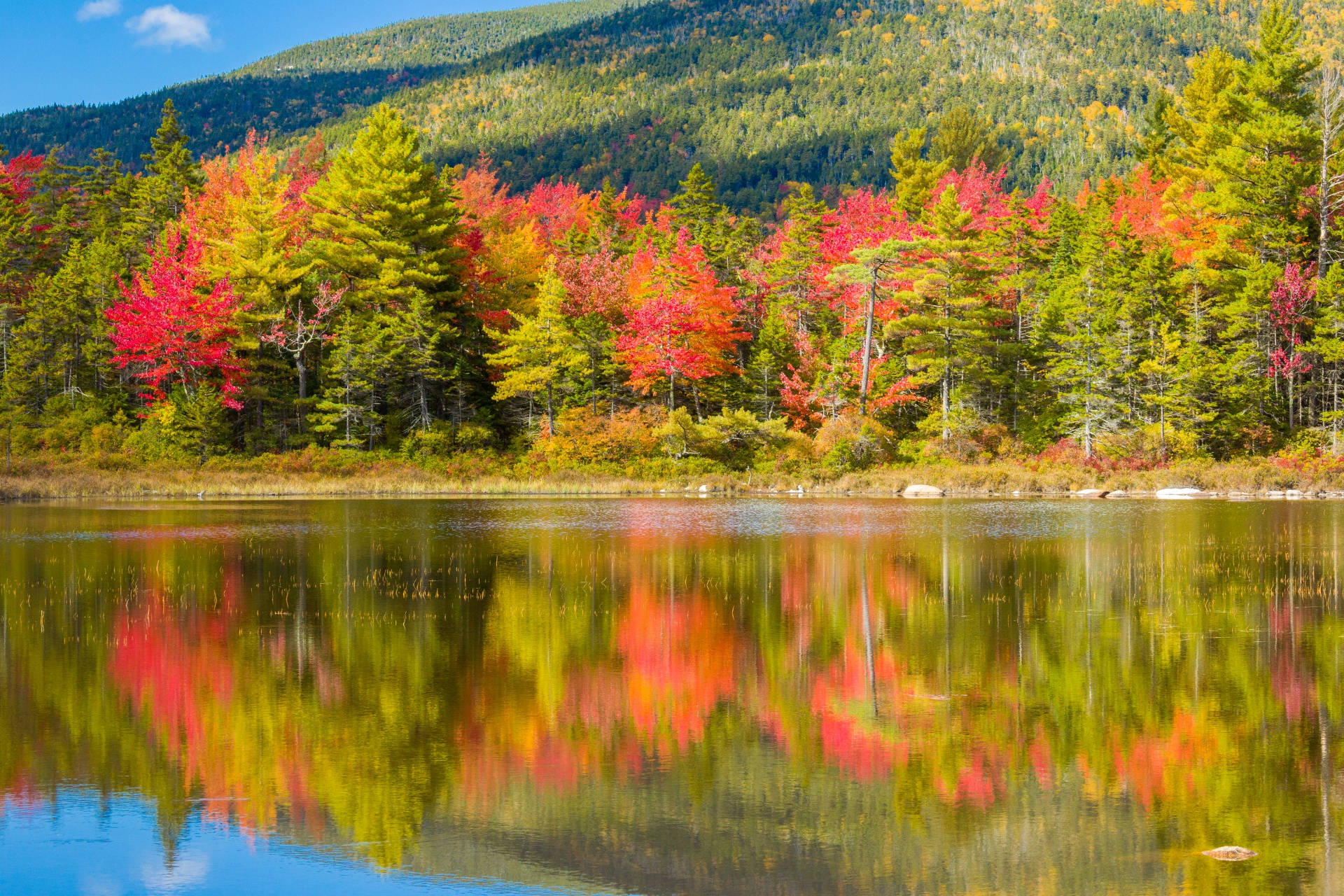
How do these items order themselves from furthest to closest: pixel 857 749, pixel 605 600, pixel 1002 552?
pixel 1002 552
pixel 605 600
pixel 857 749

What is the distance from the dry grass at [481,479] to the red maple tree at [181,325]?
403 centimetres

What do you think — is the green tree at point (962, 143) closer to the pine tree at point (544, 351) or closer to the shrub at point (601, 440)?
the shrub at point (601, 440)

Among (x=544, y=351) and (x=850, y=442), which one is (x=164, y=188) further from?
(x=850, y=442)

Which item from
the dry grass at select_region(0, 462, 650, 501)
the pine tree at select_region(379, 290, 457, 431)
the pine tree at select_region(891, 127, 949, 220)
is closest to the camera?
the dry grass at select_region(0, 462, 650, 501)

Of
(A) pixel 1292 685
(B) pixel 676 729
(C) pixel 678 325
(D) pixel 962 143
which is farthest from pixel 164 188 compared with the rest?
(A) pixel 1292 685

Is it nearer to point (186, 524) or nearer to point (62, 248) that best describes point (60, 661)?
point (186, 524)

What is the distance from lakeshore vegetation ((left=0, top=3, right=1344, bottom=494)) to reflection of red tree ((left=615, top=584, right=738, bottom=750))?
34731 millimetres

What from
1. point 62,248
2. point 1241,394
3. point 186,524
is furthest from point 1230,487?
point 62,248

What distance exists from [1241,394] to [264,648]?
4596cm

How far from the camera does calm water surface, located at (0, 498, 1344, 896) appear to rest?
728cm

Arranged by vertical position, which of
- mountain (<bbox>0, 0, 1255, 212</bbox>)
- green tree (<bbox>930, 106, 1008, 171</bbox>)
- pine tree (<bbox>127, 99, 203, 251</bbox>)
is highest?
mountain (<bbox>0, 0, 1255, 212</bbox>)

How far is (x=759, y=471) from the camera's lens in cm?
5234

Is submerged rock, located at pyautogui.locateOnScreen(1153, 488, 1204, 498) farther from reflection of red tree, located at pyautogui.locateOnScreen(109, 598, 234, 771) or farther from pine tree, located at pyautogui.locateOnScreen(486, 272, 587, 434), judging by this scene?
reflection of red tree, located at pyautogui.locateOnScreen(109, 598, 234, 771)

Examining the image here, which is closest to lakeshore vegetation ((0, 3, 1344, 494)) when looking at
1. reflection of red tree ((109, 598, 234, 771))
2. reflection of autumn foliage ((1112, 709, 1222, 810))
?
reflection of red tree ((109, 598, 234, 771))
